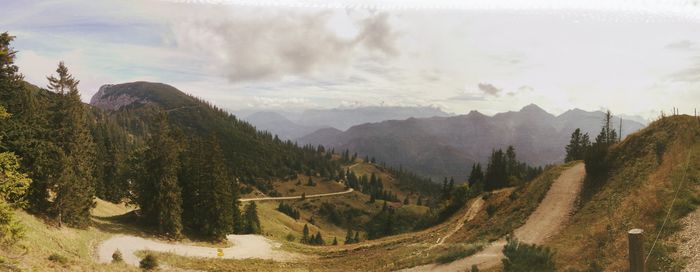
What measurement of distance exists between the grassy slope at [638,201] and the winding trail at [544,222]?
83.2 inches

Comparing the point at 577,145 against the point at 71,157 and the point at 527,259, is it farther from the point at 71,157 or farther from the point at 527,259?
the point at 71,157

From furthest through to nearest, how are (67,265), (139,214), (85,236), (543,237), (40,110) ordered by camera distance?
1. (139,214)
2. (40,110)
3. (85,236)
4. (543,237)
5. (67,265)

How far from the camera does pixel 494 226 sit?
4000 cm

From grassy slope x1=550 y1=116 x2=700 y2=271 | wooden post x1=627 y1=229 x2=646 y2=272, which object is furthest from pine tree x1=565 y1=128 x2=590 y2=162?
wooden post x1=627 y1=229 x2=646 y2=272

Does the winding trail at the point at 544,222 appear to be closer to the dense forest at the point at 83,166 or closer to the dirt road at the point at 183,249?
the dirt road at the point at 183,249

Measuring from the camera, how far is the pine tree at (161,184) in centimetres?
4938

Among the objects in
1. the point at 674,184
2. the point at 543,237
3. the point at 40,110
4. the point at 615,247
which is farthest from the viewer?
the point at 40,110

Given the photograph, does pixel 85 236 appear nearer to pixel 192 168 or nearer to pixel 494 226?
pixel 192 168

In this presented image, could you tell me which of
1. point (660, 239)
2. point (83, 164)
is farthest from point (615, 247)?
point (83, 164)

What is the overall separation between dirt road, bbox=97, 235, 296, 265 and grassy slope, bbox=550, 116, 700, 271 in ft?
105

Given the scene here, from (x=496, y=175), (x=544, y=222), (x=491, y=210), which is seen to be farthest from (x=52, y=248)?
(x=496, y=175)

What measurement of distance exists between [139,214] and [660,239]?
5706 centimetres

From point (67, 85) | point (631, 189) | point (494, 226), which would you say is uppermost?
point (67, 85)

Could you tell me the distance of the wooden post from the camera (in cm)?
789
